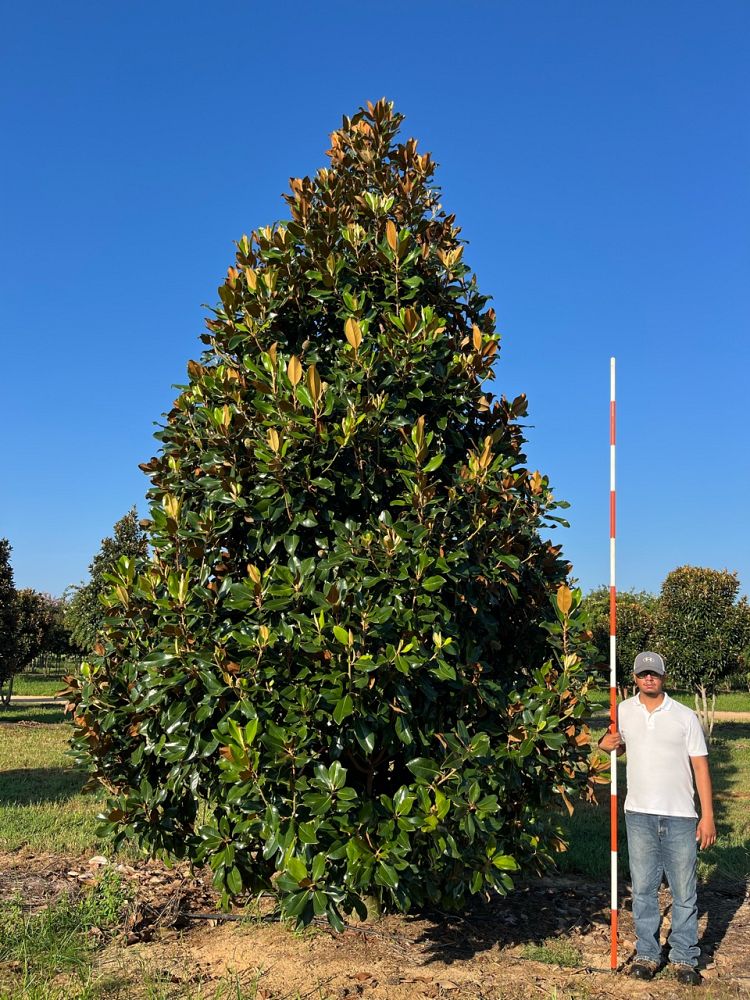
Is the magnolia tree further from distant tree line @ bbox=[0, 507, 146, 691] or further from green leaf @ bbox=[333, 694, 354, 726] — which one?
distant tree line @ bbox=[0, 507, 146, 691]

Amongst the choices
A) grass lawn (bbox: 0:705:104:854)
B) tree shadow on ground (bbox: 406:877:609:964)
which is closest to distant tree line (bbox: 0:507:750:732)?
grass lawn (bbox: 0:705:104:854)

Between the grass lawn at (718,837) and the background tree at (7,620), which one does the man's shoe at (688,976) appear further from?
the background tree at (7,620)

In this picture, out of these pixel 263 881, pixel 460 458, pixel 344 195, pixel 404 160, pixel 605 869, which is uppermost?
pixel 404 160

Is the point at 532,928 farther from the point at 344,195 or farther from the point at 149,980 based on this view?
the point at 344,195

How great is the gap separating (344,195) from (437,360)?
1.75 m

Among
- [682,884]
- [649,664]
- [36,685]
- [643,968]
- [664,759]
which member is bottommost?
[36,685]

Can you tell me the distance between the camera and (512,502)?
576 cm

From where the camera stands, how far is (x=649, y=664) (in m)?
5.98

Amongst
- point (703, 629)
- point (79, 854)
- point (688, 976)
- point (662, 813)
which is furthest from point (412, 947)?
point (703, 629)

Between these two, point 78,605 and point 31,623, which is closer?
point 78,605

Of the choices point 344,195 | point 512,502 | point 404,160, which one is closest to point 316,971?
point 512,502

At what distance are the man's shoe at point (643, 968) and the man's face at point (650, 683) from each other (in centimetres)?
182

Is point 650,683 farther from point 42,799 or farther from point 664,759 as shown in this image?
point 42,799

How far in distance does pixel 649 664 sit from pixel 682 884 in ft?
5.02
